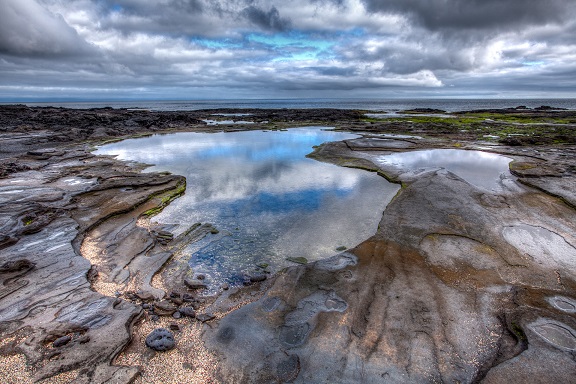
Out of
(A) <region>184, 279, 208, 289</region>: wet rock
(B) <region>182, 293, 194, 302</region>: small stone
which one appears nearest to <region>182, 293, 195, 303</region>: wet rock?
(B) <region>182, 293, 194, 302</region>: small stone

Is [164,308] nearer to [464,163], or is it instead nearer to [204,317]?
[204,317]

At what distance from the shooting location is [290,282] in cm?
1027

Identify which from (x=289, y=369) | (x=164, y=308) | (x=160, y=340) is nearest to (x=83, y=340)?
(x=160, y=340)

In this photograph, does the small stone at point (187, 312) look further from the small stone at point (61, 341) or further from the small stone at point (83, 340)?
the small stone at point (61, 341)

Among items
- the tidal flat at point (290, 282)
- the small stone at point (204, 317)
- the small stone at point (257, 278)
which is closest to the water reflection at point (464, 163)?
the tidal flat at point (290, 282)

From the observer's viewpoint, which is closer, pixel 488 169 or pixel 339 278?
pixel 339 278

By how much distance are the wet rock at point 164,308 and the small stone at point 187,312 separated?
9.8 inches

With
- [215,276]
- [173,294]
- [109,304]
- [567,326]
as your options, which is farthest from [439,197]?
[109,304]

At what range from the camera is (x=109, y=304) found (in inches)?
347

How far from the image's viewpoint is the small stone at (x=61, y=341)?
284 inches

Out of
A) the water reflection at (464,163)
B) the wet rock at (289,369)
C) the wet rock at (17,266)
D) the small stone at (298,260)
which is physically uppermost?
the water reflection at (464,163)

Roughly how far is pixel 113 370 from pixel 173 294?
2.98 m

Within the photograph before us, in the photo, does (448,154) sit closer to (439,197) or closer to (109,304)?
(439,197)

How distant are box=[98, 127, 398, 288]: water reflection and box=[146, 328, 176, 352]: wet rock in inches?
102
